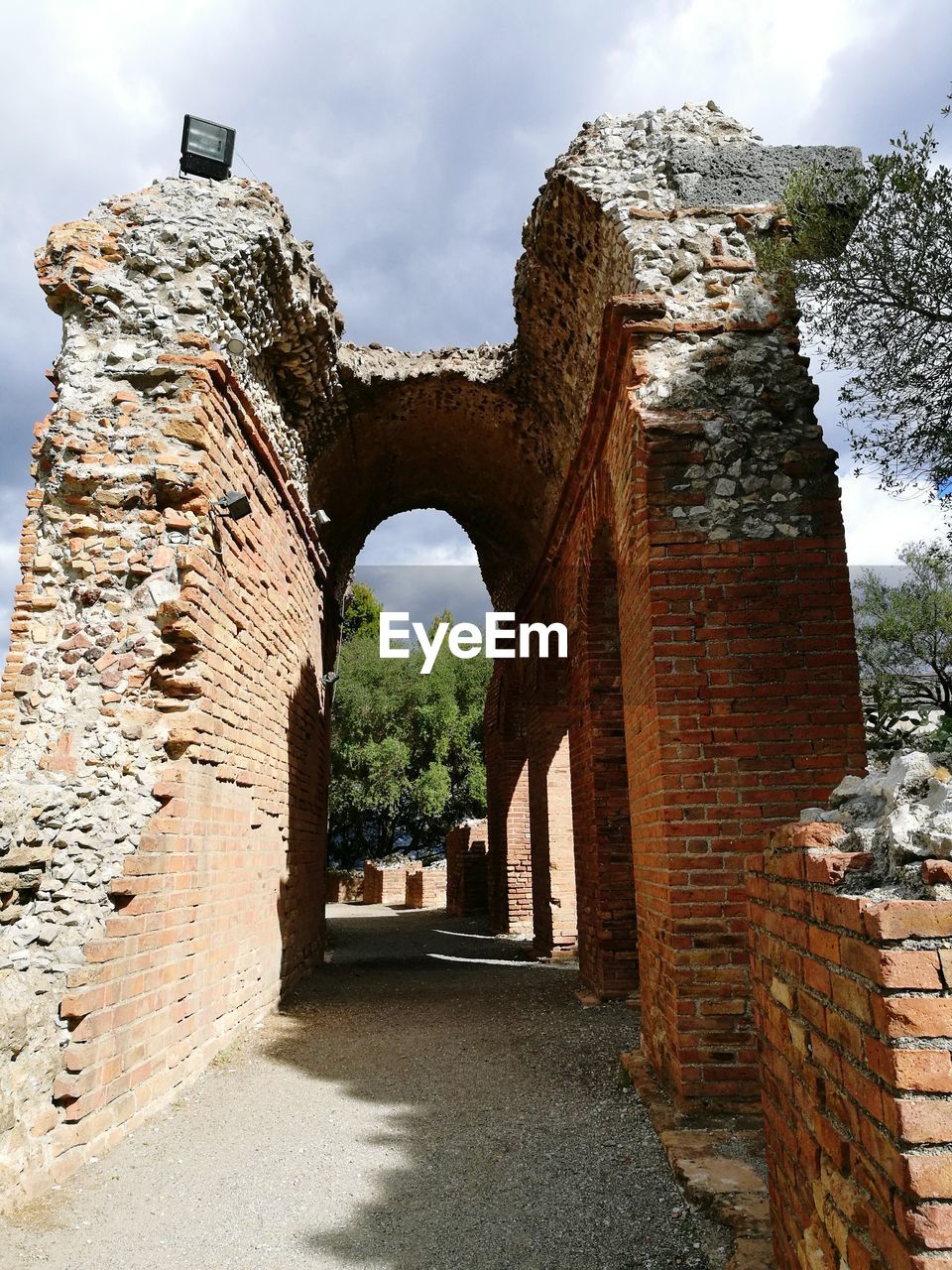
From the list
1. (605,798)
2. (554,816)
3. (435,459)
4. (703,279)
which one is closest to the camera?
(703,279)

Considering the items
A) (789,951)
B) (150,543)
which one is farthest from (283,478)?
(789,951)

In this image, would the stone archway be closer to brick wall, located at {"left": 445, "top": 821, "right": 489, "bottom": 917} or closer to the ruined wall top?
the ruined wall top

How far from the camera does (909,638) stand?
17.2 metres

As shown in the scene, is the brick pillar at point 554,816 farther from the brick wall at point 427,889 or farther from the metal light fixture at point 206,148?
the brick wall at point 427,889

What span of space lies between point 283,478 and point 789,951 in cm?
631

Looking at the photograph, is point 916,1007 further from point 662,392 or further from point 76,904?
point 662,392

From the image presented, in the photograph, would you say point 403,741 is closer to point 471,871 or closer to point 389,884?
point 389,884

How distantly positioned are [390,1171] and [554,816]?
22.2 ft

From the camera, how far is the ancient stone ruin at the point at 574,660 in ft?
10.3

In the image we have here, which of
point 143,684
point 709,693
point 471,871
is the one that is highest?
point 143,684

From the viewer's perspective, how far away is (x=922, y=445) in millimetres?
5504

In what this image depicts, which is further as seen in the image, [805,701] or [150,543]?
[150,543]

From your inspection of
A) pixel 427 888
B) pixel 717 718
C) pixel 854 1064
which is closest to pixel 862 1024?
pixel 854 1064

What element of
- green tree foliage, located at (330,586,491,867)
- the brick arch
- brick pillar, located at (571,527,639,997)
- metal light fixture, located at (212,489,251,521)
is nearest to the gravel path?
brick pillar, located at (571,527,639,997)
